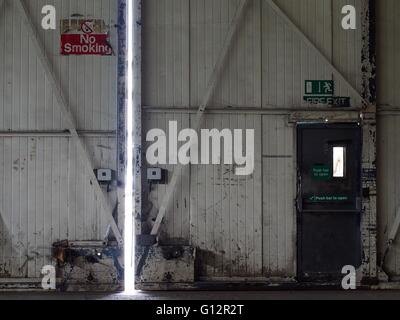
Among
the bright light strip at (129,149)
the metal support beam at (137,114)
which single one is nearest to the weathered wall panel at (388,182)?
the metal support beam at (137,114)

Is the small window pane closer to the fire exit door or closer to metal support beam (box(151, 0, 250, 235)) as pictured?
the fire exit door

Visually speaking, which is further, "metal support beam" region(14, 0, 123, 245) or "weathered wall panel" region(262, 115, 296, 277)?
"weathered wall panel" region(262, 115, 296, 277)

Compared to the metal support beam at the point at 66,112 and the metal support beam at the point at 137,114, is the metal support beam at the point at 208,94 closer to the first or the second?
the metal support beam at the point at 137,114

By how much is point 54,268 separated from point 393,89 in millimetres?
4788

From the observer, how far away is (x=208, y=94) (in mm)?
7062

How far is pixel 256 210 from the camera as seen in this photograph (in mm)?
7152

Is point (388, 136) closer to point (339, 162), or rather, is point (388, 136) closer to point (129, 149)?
point (339, 162)

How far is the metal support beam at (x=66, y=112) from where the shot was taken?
7035mm

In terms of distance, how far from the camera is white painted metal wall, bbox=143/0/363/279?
7.13 m
